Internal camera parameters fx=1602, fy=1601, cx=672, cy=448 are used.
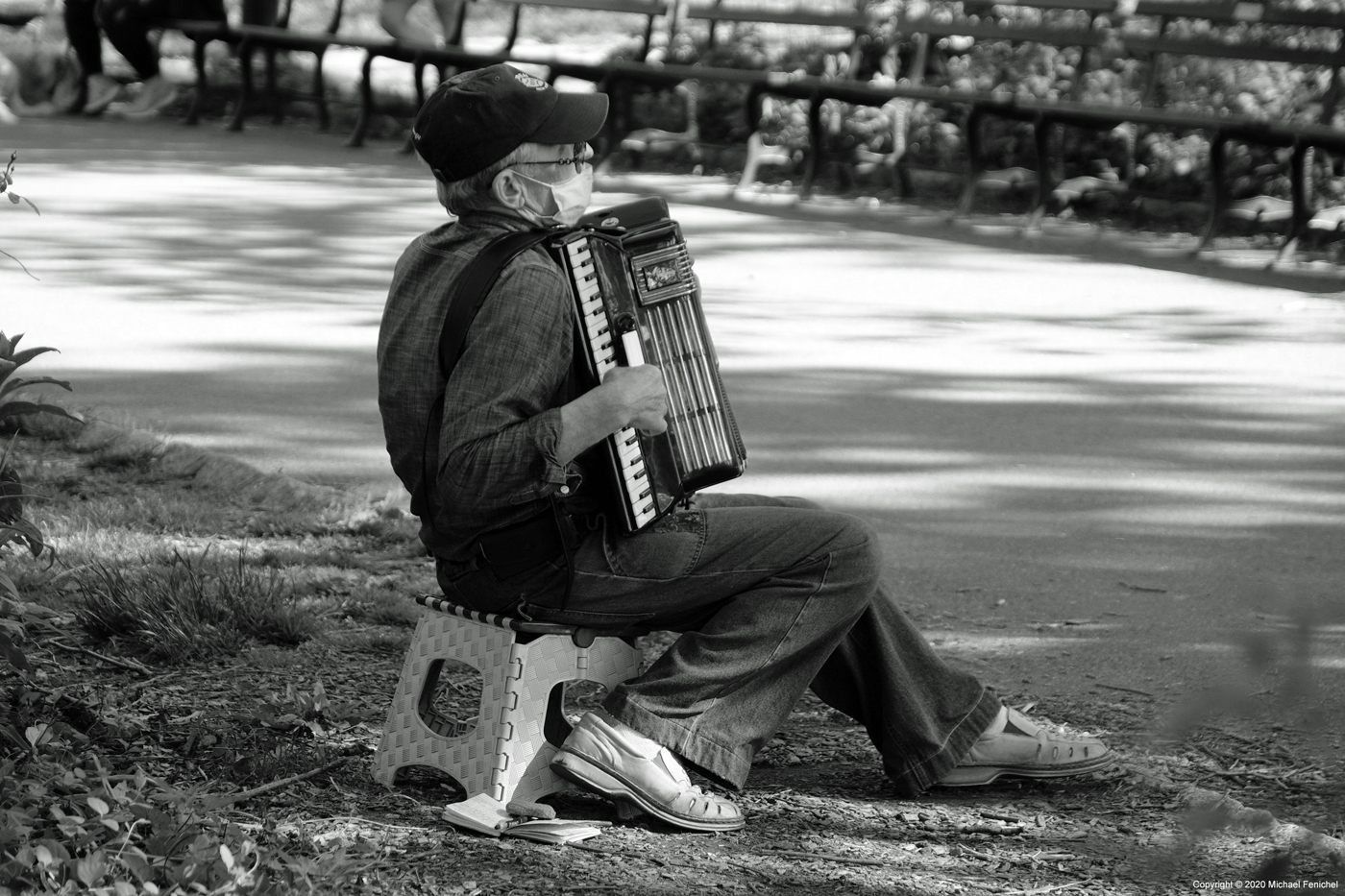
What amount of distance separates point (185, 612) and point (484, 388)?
142 cm

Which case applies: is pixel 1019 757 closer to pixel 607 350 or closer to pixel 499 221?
pixel 607 350

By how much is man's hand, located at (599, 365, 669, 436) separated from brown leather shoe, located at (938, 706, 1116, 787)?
0.99 m

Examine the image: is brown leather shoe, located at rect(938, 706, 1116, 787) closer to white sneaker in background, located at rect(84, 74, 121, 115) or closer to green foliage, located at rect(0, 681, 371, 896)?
green foliage, located at rect(0, 681, 371, 896)

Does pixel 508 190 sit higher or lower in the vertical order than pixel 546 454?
higher

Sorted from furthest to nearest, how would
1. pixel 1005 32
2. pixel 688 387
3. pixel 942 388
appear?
pixel 1005 32 < pixel 942 388 < pixel 688 387

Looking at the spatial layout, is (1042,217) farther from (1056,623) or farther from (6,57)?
(6,57)

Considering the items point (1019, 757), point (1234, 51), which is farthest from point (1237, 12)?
point (1019, 757)

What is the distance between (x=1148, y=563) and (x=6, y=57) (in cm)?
1436

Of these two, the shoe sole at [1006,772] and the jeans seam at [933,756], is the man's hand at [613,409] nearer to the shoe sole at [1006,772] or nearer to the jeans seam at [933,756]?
the jeans seam at [933,756]

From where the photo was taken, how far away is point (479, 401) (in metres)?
2.97

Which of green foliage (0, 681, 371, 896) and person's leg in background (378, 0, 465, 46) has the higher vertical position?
person's leg in background (378, 0, 465, 46)

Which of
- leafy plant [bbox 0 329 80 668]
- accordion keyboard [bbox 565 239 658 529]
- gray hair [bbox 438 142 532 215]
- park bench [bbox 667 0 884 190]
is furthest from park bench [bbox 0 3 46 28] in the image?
accordion keyboard [bbox 565 239 658 529]

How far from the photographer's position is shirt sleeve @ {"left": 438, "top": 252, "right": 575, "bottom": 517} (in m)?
2.94

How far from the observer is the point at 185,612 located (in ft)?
13.1
